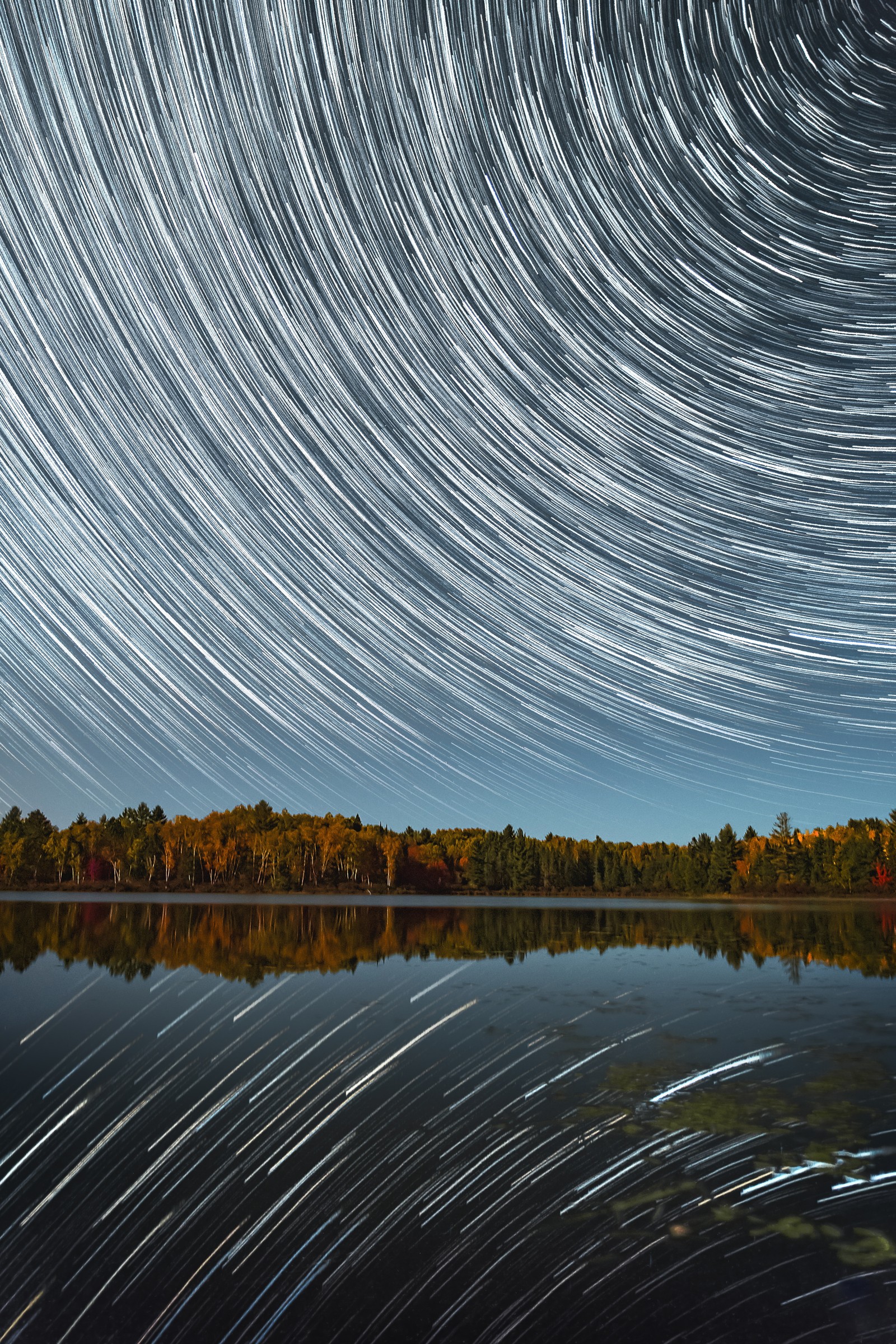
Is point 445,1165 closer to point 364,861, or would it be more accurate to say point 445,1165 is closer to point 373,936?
point 373,936

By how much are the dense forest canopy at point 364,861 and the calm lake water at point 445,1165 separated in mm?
113639

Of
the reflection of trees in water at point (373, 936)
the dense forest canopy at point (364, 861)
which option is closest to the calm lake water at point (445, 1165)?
the reflection of trees in water at point (373, 936)

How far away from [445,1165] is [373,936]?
103 ft

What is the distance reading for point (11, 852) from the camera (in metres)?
126

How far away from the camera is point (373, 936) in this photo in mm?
39125

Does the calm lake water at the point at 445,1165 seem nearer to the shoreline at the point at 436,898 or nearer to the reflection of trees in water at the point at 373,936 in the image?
the reflection of trees in water at the point at 373,936

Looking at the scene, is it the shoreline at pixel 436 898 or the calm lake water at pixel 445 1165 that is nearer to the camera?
the calm lake water at pixel 445 1165

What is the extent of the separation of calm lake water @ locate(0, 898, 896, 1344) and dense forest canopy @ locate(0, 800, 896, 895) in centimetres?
11364

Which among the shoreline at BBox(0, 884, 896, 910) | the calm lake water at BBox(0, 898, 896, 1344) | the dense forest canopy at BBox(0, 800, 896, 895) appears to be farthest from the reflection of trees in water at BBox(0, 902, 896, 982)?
the dense forest canopy at BBox(0, 800, 896, 895)

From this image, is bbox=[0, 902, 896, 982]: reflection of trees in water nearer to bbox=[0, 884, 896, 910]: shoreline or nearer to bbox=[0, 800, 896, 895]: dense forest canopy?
bbox=[0, 884, 896, 910]: shoreline

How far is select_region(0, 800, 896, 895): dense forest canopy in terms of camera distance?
130 metres

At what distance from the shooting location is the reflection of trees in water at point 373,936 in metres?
27.8

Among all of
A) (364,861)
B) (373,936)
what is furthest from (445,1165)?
(364,861)

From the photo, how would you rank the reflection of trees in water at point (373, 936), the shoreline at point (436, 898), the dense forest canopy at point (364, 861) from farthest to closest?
the dense forest canopy at point (364, 861) → the shoreline at point (436, 898) → the reflection of trees in water at point (373, 936)
